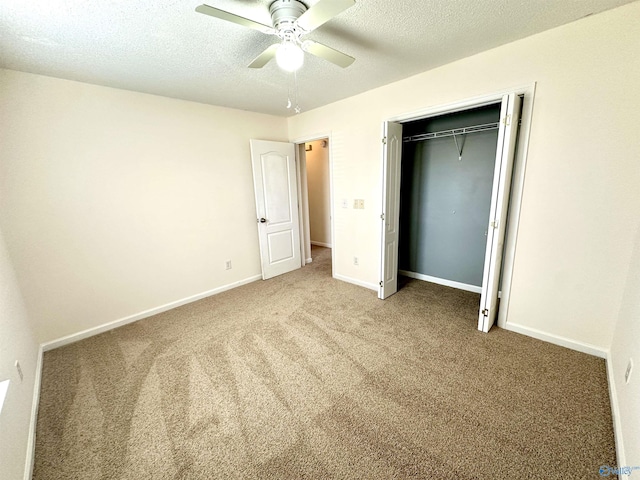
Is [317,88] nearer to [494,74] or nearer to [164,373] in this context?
[494,74]

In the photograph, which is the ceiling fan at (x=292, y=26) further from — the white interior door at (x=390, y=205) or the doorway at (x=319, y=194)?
the doorway at (x=319, y=194)

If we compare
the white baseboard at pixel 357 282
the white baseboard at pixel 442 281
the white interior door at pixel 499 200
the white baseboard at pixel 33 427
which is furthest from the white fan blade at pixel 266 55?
the white baseboard at pixel 442 281

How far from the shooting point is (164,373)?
2037 millimetres

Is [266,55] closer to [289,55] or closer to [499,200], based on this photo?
Result: [289,55]

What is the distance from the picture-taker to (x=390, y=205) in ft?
9.96

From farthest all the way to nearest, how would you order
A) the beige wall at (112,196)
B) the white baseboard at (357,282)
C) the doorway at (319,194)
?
the doorway at (319,194), the white baseboard at (357,282), the beige wall at (112,196)

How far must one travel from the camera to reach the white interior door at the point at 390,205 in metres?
2.82

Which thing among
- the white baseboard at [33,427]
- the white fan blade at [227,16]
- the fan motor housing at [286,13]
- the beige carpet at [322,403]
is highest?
the fan motor housing at [286,13]

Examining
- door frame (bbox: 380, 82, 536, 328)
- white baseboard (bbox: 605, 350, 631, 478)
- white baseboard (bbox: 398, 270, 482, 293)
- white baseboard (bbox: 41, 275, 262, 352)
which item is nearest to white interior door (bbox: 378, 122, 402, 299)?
door frame (bbox: 380, 82, 536, 328)

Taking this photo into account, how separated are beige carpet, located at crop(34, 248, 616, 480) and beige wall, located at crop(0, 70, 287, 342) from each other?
1.79 ft

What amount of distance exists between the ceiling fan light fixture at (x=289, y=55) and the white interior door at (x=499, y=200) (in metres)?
1.69

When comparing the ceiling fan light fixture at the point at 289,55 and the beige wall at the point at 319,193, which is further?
the beige wall at the point at 319,193

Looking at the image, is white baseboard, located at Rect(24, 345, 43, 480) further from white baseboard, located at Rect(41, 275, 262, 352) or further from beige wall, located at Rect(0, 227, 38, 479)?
white baseboard, located at Rect(41, 275, 262, 352)

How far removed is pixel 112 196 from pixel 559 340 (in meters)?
4.42
